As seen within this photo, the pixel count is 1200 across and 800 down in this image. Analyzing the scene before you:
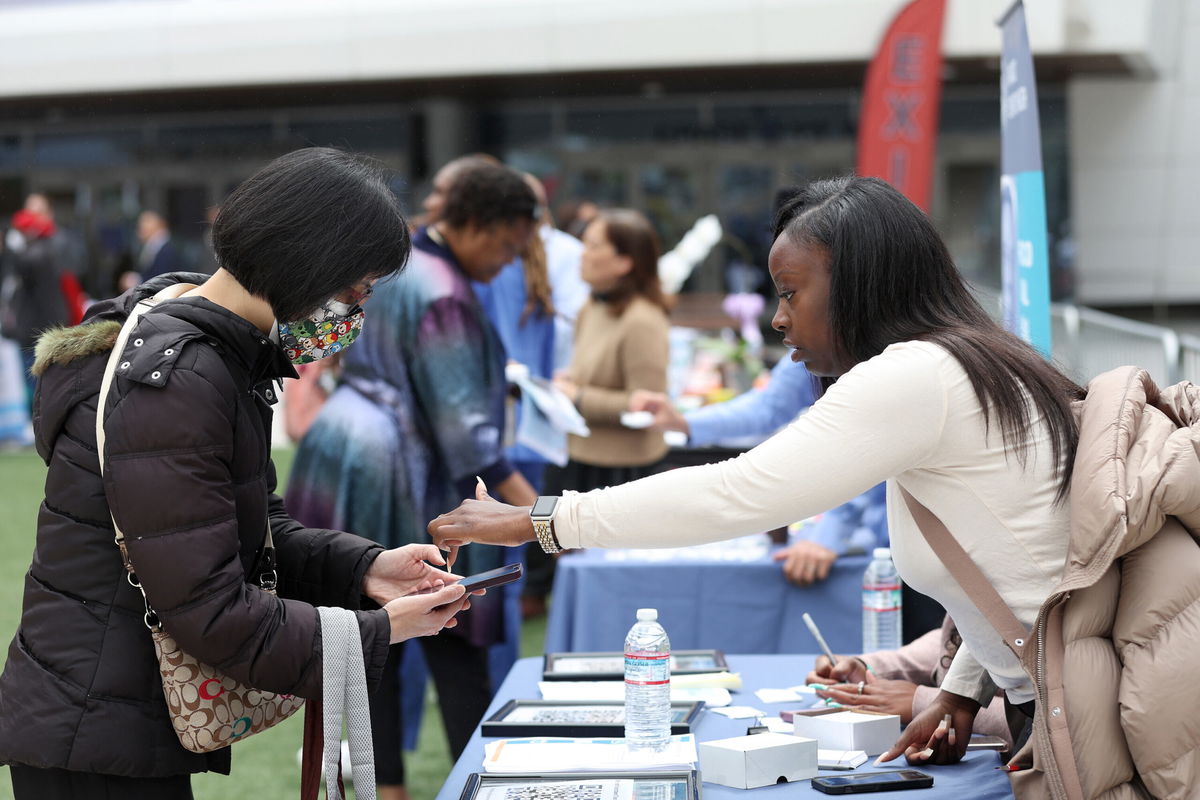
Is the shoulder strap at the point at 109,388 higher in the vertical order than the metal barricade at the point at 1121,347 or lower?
higher

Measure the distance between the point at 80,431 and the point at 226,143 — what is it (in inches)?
794

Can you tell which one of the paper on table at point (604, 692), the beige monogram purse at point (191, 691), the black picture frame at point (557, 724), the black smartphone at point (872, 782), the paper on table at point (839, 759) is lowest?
the paper on table at point (604, 692)

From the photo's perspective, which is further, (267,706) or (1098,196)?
(1098,196)

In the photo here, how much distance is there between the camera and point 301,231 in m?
1.72

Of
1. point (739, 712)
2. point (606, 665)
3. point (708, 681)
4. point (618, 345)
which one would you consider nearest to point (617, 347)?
point (618, 345)

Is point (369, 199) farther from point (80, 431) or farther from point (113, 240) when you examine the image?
point (113, 240)

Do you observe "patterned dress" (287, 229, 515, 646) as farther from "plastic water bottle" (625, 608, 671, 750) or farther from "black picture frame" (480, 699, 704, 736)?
"plastic water bottle" (625, 608, 671, 750)

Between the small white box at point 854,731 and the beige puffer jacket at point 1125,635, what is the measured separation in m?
0.43

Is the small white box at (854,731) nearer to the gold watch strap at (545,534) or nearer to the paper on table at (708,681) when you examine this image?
the paper on table at (708,681)

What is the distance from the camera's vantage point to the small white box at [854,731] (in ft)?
7.00

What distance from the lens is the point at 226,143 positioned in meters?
20.6

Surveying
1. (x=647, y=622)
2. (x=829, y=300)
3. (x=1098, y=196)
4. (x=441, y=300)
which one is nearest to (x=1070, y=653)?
(x=829, y=300)

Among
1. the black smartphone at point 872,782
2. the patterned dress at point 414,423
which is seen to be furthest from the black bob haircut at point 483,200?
the black smartphone at point 872,782

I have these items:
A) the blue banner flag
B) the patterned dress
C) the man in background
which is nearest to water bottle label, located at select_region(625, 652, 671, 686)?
the patterned dress
